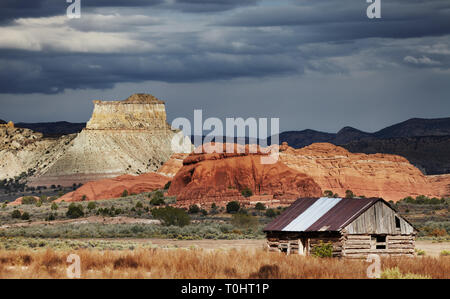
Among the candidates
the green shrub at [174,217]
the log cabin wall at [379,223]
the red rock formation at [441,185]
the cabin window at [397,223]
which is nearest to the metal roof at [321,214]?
the log cabin wall at [379,223]

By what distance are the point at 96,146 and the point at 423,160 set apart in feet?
253

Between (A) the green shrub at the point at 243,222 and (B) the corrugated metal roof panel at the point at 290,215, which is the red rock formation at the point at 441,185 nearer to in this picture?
(A) the green shrub at the point at 243,222

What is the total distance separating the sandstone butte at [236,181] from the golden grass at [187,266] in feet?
203

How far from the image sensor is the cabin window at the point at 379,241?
1200 inches

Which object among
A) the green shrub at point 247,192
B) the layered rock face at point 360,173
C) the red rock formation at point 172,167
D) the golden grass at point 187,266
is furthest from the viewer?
the red rock formation at point 172,167

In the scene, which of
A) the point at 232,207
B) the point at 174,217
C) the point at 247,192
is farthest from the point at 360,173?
the point at 174,217

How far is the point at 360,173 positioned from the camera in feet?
366

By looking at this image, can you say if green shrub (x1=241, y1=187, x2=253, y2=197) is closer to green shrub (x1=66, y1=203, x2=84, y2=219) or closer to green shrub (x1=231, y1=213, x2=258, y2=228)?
green shrub (x1=66, y1=203, x2=84, y2=219)

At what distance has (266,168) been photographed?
95938 mm

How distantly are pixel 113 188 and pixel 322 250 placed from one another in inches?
3679

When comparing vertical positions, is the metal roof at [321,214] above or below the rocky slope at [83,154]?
below

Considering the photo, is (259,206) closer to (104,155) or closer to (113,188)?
(113,188)

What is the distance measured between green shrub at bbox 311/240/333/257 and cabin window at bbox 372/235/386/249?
198 cm

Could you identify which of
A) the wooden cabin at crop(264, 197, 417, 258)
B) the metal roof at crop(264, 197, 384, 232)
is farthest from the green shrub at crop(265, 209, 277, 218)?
the wooden cabin at crop(264, 197, 417, 258)
